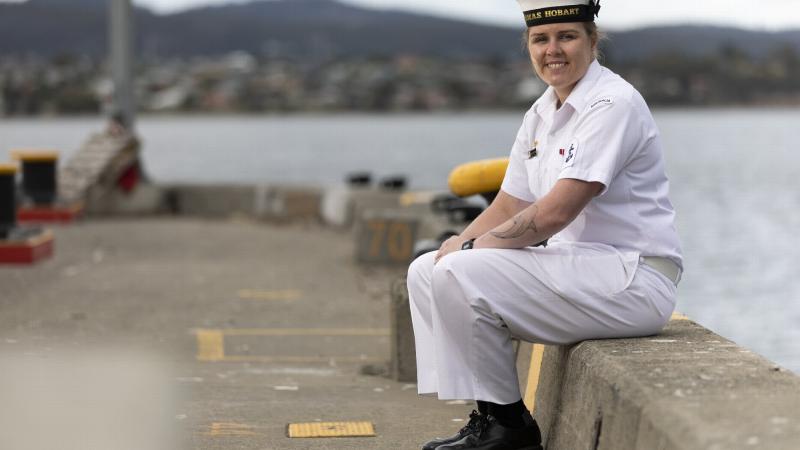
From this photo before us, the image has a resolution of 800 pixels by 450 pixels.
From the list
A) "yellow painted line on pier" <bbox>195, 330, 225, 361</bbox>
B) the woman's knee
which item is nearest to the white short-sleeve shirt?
the woman's knee

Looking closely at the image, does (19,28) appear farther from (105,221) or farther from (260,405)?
(260,405)

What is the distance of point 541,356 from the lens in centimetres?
573

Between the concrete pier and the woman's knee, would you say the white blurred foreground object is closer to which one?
the concrete pier

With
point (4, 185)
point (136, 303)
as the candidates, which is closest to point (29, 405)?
point (136, 303)

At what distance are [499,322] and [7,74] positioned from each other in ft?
465

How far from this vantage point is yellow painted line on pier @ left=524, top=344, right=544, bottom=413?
18.9 ft

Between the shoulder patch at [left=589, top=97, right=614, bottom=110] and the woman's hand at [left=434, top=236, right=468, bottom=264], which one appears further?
the woman's hand at [left=434, top=236, right=468, bottom=264]

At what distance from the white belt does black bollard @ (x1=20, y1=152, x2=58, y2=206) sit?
13.0 meters

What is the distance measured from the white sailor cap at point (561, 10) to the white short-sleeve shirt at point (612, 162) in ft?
0.64

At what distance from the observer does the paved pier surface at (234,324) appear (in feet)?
20.3

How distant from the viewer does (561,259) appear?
4.74 m

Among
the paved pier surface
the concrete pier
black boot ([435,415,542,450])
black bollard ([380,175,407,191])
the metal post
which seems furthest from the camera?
the metal post

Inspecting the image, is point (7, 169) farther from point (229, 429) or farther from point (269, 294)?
point (229, 429)

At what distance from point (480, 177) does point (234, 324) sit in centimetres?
350
